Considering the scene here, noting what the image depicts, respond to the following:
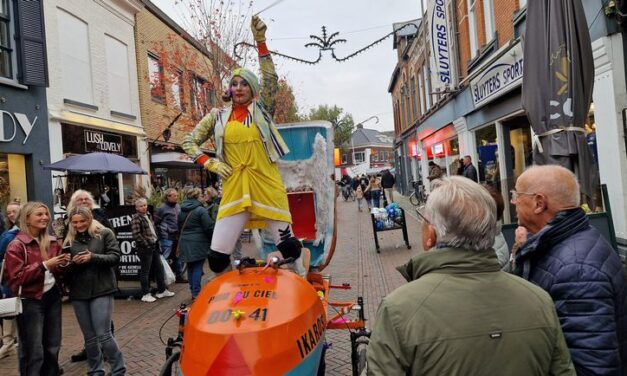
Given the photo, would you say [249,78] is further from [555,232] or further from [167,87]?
[167,87]

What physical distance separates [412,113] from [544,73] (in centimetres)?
2449

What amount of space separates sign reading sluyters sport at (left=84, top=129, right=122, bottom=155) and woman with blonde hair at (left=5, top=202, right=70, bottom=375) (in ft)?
29.3

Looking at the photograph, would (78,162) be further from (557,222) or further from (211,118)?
(557,222)

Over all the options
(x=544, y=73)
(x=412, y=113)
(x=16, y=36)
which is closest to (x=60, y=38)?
(x=16, y=36)

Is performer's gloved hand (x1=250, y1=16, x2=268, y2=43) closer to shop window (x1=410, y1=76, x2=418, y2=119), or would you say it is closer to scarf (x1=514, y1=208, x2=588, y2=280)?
scarf (x1=514, y1=208, x2=588, y2=280)

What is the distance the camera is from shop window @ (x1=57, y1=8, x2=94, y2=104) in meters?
11.4

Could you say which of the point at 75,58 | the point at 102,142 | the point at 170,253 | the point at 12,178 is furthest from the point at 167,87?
the point at 170,253

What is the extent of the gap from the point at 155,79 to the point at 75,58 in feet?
13.3

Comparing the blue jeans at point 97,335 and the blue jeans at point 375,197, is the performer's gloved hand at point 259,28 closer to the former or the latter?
the blue jeans at point 97,335

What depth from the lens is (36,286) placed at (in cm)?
365

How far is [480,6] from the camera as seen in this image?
11891 mm

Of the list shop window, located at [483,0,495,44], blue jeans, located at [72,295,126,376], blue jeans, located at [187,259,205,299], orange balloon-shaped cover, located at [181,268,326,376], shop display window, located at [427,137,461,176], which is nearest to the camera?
orange balloon-shaped cover, located at [181,268,326,376]

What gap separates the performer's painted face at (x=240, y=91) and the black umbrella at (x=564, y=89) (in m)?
2.35

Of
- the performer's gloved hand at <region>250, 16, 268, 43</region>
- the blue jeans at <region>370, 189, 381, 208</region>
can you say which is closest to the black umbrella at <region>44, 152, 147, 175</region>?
the performer's gloved hand at <region>250, 16, 268, 43</region>
